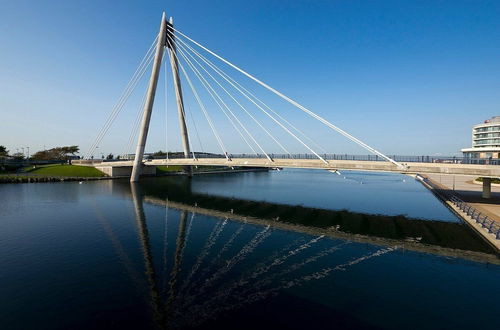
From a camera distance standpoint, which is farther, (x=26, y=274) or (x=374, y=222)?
(x=374, y=222)

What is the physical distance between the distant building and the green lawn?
375ft

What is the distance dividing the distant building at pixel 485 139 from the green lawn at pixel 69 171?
375ft

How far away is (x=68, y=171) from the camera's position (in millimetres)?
65062

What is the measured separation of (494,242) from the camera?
18094mm

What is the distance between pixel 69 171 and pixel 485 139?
130476 millimetres

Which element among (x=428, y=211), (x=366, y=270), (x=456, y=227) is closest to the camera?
(x=366, y=270)

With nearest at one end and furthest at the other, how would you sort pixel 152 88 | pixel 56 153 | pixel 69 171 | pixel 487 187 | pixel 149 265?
pixel 149 265
pixel 487 187
pixel 152 88
pixel 69 171
pixel 56 153

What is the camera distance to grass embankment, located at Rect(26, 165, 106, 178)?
62156 millimetres

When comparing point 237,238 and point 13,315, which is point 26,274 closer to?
point 13,315

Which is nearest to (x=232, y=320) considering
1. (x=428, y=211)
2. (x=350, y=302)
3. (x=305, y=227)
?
(x=350, y=302)

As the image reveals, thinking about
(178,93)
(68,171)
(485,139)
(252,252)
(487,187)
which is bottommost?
(252,252)

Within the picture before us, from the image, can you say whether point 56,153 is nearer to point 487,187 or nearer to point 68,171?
point 68,171

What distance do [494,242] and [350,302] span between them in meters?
14.4

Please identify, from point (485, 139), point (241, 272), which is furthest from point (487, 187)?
point (485, 139)
